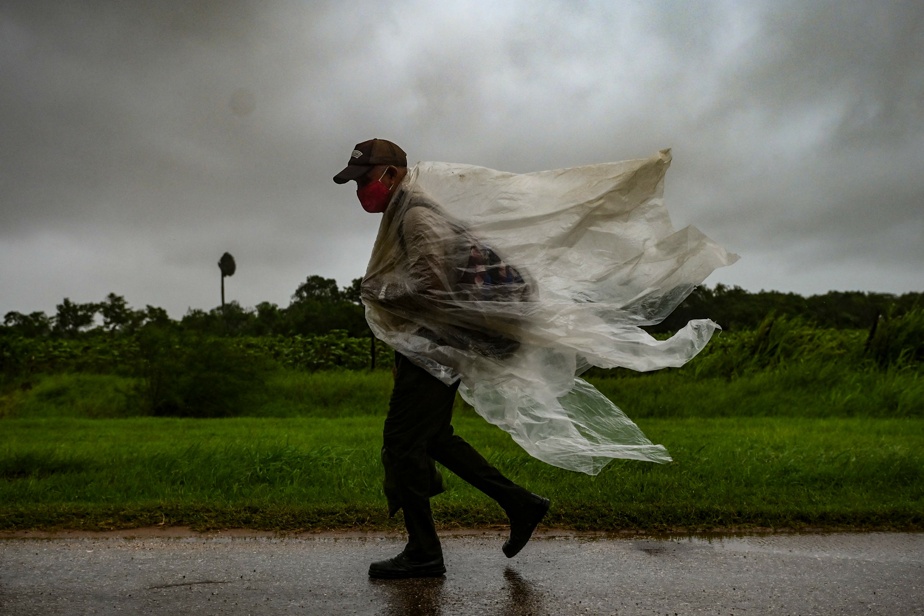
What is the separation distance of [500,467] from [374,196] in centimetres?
354

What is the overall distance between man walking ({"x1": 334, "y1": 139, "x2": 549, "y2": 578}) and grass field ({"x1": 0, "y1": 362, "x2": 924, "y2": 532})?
113 cm

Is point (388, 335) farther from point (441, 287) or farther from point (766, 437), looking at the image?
point (766, 437)

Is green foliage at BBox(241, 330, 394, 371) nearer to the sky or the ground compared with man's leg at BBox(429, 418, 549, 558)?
nearer to the sky

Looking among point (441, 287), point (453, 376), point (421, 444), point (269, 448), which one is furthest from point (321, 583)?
point (269, 448)

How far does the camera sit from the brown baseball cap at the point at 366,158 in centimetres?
444

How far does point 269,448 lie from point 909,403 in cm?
913

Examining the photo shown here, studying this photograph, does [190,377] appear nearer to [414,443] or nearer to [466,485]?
[466,485]

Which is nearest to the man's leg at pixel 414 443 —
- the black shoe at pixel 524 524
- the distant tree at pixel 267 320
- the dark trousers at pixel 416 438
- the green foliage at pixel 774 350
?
the dark trousers at pixel 416 438

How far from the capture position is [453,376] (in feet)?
14.3

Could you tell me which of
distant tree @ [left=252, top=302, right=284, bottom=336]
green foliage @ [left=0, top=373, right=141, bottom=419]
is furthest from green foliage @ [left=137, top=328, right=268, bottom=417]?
distant tree @ [left=252, top=302, right=284, bottom=336]

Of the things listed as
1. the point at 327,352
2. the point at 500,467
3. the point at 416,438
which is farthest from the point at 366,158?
the point at 327,352

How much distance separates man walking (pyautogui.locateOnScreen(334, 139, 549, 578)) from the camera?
4340mm

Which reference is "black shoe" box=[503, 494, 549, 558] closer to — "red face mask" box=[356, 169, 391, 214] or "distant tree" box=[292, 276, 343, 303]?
"red face mask" box=[356, 169, 391, 214]

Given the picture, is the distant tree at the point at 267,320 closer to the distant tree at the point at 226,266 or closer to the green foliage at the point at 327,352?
the distant tree at the point at 226,266
